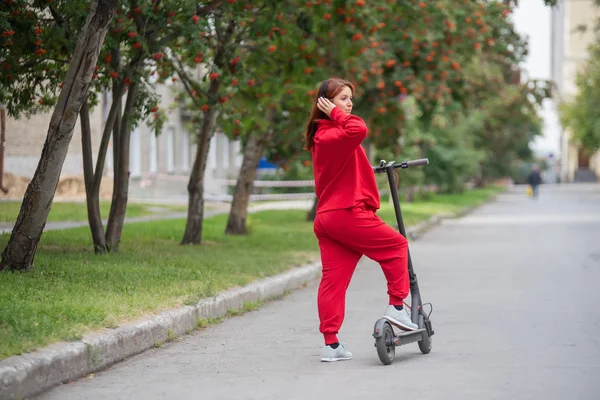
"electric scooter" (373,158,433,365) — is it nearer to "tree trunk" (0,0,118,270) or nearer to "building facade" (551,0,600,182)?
"tree trunk" (0,0,118,270)

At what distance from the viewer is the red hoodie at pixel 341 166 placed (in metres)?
7.79

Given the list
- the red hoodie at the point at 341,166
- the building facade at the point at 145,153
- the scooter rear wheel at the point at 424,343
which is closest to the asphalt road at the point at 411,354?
the scooter rear wheel at the point at 424,343

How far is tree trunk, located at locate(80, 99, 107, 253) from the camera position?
48.0ft

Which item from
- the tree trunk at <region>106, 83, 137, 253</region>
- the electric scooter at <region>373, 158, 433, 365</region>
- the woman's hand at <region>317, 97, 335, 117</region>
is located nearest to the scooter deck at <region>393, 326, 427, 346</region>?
the electric scooter at <region>373, 158, 433, 365</region>

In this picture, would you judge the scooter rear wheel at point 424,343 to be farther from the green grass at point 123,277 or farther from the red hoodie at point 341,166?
the green grass at point 123,277

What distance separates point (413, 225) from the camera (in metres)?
27.5

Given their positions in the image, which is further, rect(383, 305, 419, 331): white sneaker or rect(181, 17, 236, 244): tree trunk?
rect(181, 17, 236, 244): tree trunk

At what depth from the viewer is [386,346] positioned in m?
7.96

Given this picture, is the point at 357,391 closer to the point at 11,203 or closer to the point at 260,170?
the point at 11,203

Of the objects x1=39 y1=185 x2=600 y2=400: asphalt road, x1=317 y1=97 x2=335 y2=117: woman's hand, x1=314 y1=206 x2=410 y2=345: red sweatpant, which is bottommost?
x1=39 y1=185 x2=600 y2=400: asphalt road

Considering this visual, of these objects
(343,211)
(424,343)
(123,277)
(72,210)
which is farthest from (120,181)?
(72,210)

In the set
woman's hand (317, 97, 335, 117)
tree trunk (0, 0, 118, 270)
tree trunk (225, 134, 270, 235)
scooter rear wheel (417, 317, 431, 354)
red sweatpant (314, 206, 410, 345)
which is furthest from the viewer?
tree trunk (225, 134, 270, 235)

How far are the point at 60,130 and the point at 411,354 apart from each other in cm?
468

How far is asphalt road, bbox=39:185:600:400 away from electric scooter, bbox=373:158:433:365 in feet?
0.32
